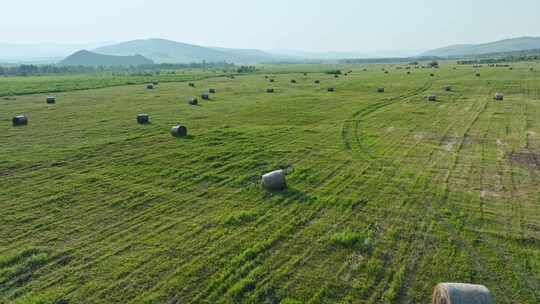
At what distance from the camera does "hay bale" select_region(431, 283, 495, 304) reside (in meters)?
6.90

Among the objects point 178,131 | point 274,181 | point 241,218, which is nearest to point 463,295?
point 241,218

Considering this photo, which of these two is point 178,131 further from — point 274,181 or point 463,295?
point 463,295

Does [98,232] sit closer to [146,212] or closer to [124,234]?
[124,234]

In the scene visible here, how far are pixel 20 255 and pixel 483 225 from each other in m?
13.7

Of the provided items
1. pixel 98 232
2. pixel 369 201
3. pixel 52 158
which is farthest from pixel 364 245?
pixel 52 158

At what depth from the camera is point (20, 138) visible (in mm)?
21766

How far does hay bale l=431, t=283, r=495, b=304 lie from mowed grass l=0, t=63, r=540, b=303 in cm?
80

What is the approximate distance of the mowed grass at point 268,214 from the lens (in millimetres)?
8219

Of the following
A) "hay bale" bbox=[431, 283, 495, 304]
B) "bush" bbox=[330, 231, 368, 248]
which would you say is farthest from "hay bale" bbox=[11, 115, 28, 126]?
"hay bale" bbox=[431, 283, 495, 304]

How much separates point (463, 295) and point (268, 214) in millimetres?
6274

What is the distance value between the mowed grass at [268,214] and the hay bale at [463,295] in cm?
80

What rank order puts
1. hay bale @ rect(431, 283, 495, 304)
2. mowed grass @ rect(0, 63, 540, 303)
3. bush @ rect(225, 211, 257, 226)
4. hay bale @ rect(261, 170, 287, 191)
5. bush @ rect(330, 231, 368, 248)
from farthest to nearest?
1. hay bale @ rect(261, 170, 287, 191)
2. bush @ rect(225, 211, 257, 226)
3. bush @ rect(330, 231, 368, 248)
4. mowed grass @ rect(0, 63, 540, 303)
5. hay bale @ rect(431, 283, 495, 304)

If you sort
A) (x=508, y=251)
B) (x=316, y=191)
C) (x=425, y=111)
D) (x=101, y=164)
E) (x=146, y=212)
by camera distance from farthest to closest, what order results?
(x=425, y=111) → (x=101, y=164) → (x=316, y=191) → (x=146, y=212) → (x=508, y=251)

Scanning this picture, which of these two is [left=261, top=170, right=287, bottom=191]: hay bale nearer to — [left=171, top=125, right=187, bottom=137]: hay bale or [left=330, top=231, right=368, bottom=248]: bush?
[left=330, top=231, right=368, bottom=248]: bush
